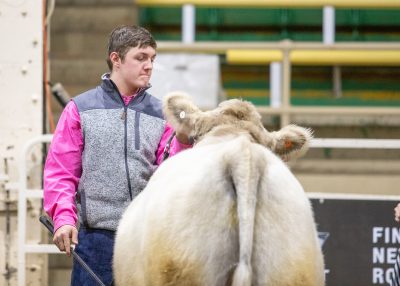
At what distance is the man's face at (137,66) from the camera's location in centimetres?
459

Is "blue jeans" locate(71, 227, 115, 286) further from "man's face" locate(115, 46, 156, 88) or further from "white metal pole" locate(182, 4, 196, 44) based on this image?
"white metal pole" locate(182, 4, 196, 44)

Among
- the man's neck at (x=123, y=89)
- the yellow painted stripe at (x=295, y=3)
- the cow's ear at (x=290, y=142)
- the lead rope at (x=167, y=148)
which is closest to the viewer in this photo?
the cow's ear at (x=290, y=142)

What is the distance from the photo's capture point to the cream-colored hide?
345 cm

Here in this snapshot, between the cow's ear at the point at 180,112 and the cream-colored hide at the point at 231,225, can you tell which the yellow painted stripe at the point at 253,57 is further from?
the cream-colored hide at the point at 231,225

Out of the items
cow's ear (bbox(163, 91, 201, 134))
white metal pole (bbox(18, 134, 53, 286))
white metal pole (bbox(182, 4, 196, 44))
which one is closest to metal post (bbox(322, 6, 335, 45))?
white metal pole (bbox(182, 4, 196, 44))

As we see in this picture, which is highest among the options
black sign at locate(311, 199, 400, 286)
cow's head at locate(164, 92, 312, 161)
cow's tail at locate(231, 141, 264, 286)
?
cow's head at locate(164, 92, 312, 161)

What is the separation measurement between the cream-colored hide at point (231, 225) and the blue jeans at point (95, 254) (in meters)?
0.90

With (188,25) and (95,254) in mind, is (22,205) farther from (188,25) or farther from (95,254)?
(188,25)

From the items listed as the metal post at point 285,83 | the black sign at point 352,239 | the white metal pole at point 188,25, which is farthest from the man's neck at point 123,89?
the white metal pole at point 188,25

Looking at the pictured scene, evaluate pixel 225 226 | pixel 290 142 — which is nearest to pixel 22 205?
pixel 290 142

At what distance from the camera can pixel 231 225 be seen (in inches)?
136

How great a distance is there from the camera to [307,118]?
28.4 feet

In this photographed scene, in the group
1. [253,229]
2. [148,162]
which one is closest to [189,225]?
[253,229]

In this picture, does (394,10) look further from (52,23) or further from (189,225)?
(189,225)
